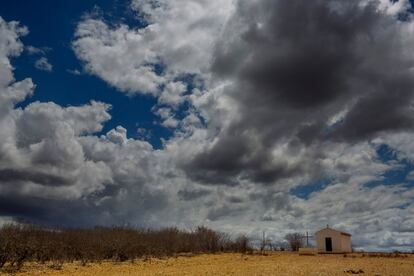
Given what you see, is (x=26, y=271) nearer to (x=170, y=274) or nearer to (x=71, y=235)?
(x=170, y=274)

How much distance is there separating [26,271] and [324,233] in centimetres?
4420

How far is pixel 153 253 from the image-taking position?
1946 inches

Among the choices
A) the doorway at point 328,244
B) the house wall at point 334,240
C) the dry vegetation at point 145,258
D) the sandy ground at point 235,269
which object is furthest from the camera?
the doorway at point 328,244

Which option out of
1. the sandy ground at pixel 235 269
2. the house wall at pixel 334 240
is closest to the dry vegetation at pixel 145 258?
the sandy ground at pixel 235 269

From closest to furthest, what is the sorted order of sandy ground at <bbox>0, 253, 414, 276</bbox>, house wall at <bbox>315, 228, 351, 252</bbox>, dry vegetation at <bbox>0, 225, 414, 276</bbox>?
1. sandy ground at <bbox>0, 253, 414, 276</bbox>
2. dry vegetation at <bbox>0, 225, 414, 276</bbox>
3. house wall at <bbox>315, 228, 351, 252</bbox>

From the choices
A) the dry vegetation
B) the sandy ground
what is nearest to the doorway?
the dry vegetation

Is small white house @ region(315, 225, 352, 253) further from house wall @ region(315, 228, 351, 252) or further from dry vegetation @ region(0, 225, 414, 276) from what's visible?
dry vegetation @ region(0, 225, 414, 276)

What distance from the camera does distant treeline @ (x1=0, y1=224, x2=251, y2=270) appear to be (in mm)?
33250

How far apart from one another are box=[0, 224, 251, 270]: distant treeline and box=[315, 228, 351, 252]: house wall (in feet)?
31.7

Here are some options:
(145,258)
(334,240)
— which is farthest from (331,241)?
(145,258)

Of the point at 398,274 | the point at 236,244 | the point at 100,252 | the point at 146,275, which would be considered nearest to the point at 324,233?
the point at 236,244

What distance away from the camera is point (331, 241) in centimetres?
6344

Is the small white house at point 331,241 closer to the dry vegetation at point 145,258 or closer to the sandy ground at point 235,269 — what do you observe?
the dry vegetation at point 145,258

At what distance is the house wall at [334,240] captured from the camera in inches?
2475
